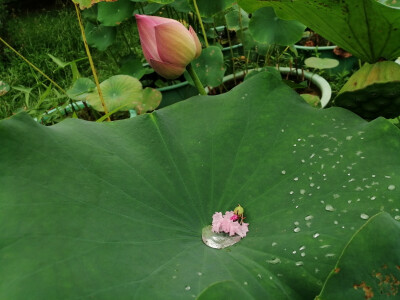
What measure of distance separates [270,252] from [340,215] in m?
0.12

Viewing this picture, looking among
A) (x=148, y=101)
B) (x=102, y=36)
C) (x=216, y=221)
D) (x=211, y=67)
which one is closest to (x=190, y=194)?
(x=216, y=221)

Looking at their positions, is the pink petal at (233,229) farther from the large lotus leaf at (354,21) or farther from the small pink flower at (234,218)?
the large lotus leaf at (354,21)

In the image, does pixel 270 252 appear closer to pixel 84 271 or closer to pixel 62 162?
pixel 84 271

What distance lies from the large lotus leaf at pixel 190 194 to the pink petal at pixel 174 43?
0.31ft

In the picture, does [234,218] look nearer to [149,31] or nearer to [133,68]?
[149,31]

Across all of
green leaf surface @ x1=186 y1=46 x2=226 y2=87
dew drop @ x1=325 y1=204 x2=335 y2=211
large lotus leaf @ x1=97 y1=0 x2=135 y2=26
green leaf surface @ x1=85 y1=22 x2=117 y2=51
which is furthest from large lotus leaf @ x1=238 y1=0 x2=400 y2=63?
green leaf surface @ x1=85 y1=22 x2=117 y2=51

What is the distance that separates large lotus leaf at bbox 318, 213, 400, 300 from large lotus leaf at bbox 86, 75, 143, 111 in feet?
3.21

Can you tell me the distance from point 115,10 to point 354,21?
1.07 metres

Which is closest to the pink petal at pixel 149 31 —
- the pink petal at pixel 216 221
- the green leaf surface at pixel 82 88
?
the pink petal at pixel 216 221

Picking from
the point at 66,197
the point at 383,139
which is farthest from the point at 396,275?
the point at 66,197

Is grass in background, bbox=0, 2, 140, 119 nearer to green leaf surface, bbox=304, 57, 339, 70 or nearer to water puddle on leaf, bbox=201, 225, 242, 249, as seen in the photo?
green leaf surface, bbox=304, 57, 339, 70

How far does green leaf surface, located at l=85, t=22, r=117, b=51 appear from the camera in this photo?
1743 millimetres

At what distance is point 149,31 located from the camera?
0.84 m

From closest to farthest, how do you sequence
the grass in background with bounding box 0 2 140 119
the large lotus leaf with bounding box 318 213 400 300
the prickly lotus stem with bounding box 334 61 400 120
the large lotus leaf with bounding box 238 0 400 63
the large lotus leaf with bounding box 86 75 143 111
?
the large lotus leaf with bounding box 318 213 400 300, the large lotus leaf with bounding box 238 0 400 63, the prickly lotus stem with bounding box 334 61 400 120, the large lotus leaf with bounding box 86 75 143 111, the grass in background with bounding box 0 2 140 119
